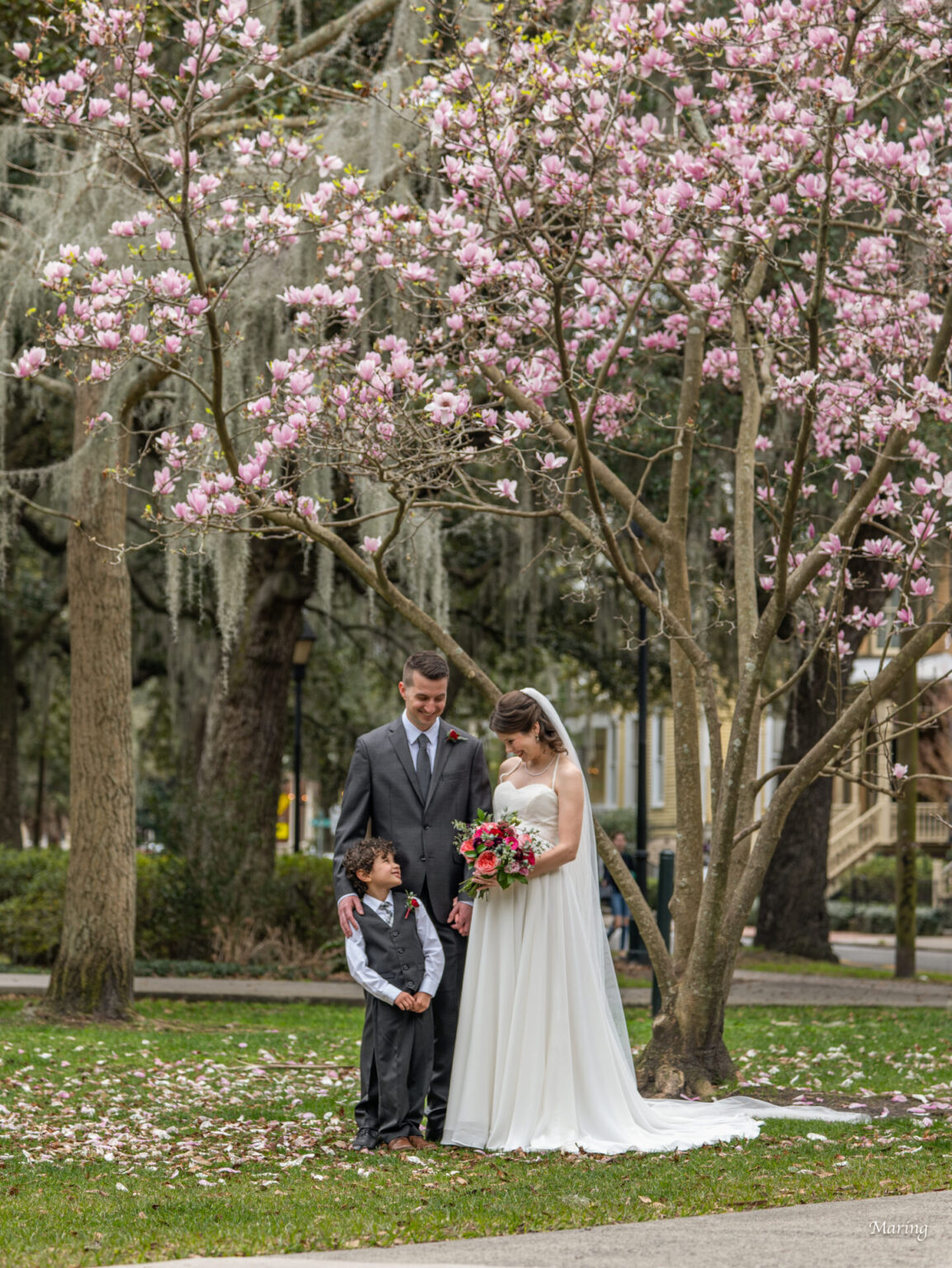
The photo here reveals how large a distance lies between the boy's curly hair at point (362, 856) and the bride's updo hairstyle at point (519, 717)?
628 mm

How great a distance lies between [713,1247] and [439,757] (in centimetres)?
252

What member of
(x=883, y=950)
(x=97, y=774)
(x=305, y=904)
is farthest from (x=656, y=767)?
(x=97, y=774)

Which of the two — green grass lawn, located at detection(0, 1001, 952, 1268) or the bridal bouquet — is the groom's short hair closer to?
the bridal bouquet

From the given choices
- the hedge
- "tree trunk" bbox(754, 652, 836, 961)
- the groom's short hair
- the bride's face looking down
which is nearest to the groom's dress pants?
the bride's face looking down

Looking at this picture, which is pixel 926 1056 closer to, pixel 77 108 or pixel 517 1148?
pixel 517 1148

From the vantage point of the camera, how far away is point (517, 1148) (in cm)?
588

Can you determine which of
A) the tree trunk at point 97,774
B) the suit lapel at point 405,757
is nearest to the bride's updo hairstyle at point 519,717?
the suit lapel at point 405,757

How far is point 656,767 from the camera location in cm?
3809

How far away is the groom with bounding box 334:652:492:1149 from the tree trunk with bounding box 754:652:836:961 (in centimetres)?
1024

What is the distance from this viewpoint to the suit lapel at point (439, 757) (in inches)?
245

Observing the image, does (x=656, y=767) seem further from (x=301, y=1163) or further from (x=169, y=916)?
(x=301, y=1163)

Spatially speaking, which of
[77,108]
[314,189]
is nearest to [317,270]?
[314,189]

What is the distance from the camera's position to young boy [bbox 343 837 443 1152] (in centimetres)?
593

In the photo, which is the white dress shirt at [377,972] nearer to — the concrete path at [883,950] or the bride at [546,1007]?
the bride at [546,1007]
